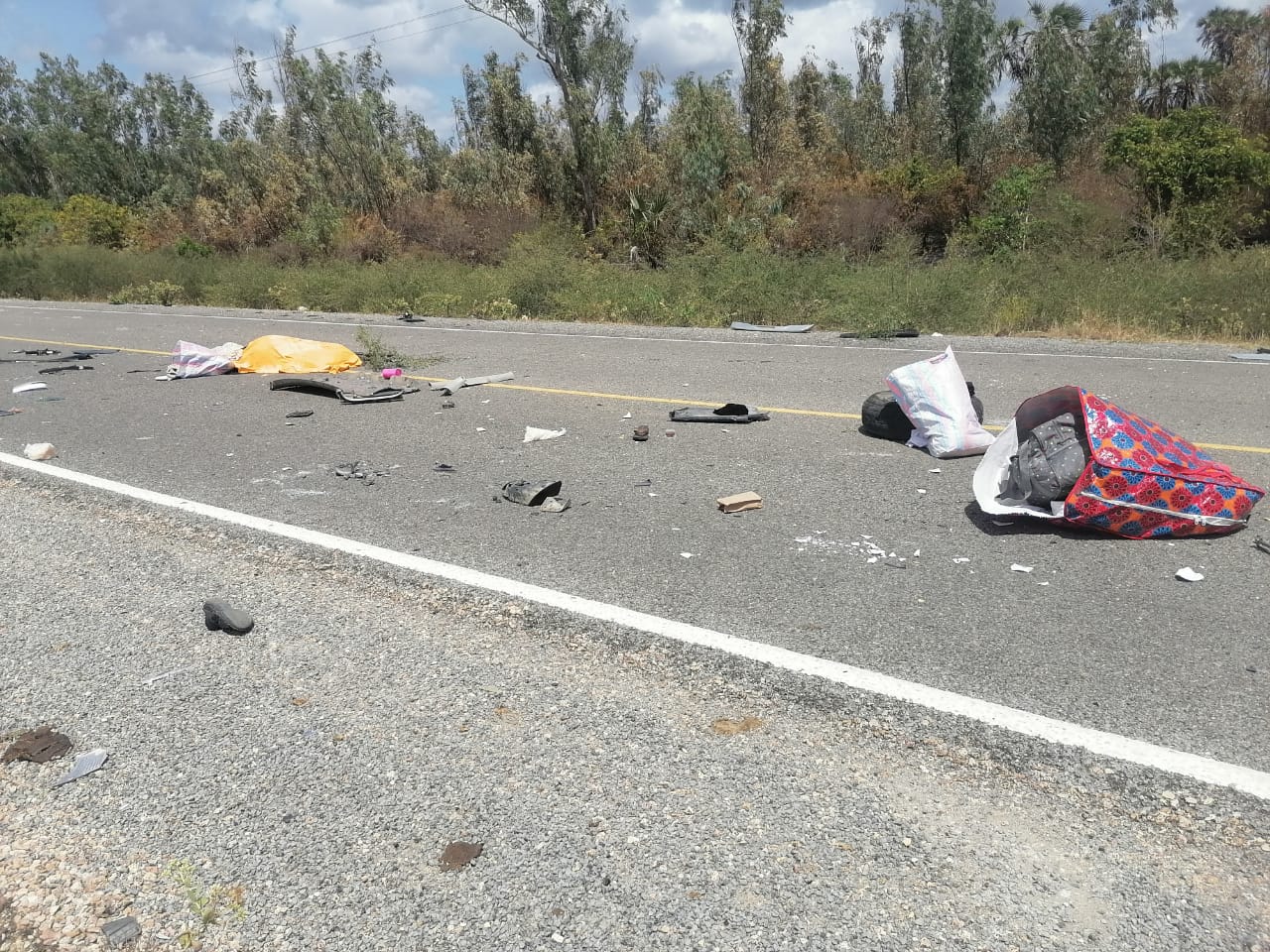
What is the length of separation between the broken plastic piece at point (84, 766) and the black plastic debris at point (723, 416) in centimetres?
567

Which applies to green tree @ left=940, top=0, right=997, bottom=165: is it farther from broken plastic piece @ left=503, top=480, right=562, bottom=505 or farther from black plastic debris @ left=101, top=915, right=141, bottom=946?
black plastic debris @ left=101, top=915, right=141, bottom=946

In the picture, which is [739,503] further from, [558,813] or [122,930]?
[122,930]

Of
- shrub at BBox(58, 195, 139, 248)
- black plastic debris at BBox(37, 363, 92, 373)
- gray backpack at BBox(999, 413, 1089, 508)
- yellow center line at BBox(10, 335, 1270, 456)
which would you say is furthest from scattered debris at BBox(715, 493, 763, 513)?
shrub at BBox(58, 195, 139, 248)

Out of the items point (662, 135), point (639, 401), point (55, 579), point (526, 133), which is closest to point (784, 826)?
point (55, 579)

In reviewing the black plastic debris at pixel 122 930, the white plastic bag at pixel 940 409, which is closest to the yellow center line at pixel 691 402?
the white plastic bag at pixel 940 409

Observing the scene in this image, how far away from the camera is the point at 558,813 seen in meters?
2.94

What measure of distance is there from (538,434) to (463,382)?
3.03 metres

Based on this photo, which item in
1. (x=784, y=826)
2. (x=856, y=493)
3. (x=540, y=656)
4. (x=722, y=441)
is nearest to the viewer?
(x=784, y=826)

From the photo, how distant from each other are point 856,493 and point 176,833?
4303 millimetres

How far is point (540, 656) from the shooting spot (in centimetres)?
396

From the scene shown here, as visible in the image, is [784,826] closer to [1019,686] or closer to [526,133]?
[1019,686]

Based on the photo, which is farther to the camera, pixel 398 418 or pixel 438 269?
pixel 438 269

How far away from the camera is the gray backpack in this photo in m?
5.15

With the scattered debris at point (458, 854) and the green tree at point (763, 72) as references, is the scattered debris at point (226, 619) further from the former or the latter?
the green tree at point (763, 72)
